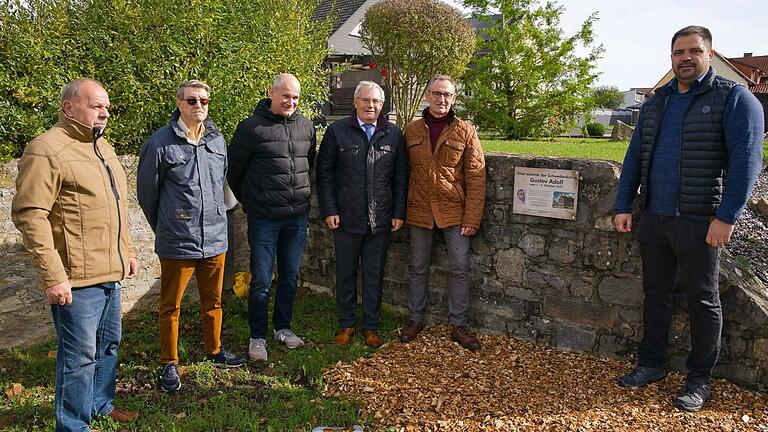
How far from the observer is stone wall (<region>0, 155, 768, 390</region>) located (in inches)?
149

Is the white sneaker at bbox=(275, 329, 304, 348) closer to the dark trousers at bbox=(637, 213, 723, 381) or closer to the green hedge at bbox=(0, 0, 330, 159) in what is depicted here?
the green hedge at bbox=(0, 0, 330, 159)

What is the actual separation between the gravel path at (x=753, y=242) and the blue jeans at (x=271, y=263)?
380 cm

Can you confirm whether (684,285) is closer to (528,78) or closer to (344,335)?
(344,335)

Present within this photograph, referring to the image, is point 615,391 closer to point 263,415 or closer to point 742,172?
point 742,172

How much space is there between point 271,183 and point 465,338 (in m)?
2.03

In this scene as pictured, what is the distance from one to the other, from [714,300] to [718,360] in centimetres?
58

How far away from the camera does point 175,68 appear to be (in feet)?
17.6

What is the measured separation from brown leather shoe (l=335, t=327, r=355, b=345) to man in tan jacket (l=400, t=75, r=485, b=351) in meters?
0.88

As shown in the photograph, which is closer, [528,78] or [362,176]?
[362,176]

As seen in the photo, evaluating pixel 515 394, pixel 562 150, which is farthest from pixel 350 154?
pixel 562 150

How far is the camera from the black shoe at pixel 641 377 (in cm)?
385

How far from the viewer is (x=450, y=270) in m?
4.68


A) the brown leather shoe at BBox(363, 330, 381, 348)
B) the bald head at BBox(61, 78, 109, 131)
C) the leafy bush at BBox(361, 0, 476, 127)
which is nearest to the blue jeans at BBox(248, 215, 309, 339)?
the brown leather shoe at BBox(363, 330, 381, 348)

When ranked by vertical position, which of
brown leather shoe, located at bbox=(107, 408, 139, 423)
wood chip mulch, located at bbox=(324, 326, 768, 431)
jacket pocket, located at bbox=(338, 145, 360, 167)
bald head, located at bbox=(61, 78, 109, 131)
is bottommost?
brown leather shoe, located at bbox=(107, 408, 139, 423)
